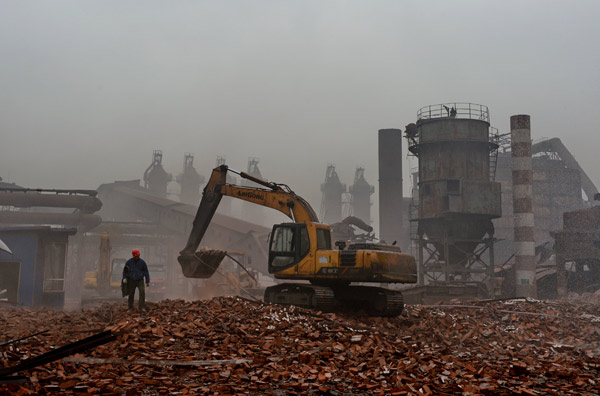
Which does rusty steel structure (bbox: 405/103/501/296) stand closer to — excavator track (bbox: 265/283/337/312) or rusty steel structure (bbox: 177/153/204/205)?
excavator track (bbox: 265/283/337/312)

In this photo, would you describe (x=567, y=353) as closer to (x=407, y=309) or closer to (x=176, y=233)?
(x=407, y=309)

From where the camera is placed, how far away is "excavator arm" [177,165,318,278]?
1653cm

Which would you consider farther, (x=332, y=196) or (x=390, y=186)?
(x=332, y=196)

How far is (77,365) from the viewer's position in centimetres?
913

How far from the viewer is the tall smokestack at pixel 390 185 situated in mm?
45250

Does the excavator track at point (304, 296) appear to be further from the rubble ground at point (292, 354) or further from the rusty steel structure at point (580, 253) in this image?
the rusty steel structure at point (580, 253)

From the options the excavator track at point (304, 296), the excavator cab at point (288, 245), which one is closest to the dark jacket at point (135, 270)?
the excavator cab at point (288, 245)

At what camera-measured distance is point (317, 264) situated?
15906 mm

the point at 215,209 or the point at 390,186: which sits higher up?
the point at 390,186

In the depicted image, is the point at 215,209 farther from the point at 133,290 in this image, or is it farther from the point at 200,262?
the point at 133,290

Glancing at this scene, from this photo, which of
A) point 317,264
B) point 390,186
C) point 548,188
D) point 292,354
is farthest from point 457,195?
point 548,188

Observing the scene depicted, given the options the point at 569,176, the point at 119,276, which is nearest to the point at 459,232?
the point at 119,276

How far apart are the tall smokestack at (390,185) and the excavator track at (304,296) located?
94.7ft

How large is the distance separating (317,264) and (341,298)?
185 centimetres
